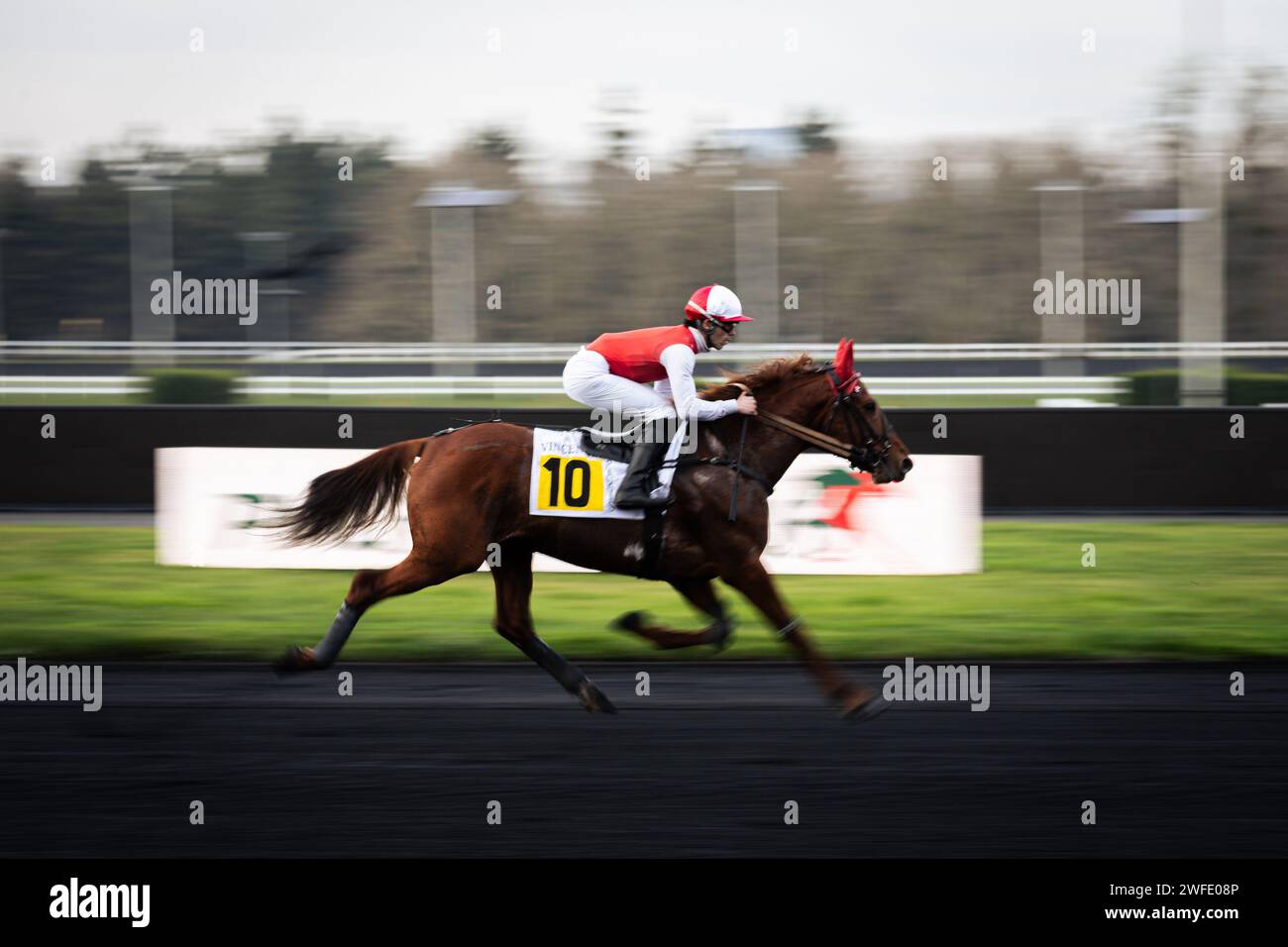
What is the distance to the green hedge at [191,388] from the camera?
16.5 m

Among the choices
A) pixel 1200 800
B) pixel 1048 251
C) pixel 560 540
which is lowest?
pixel 1200 800

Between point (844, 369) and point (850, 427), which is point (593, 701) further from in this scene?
point (844, 369)

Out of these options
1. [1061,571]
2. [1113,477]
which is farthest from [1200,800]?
[1113,477]

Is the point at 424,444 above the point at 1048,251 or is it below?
below

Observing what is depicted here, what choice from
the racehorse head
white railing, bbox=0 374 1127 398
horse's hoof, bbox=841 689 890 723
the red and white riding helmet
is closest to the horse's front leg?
horse's hoof, bbox=841 689 890 723

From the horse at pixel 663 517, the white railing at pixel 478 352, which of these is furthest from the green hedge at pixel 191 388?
the horse at pixel 663 517

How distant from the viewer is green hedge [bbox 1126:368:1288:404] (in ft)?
52.6

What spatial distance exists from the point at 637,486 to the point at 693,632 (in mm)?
860

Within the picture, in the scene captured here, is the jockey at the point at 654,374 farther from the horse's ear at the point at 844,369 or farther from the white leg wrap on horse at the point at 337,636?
the white leg wrap on horse at the point at 337,636

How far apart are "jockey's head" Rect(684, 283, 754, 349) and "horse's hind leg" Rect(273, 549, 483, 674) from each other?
163 cm

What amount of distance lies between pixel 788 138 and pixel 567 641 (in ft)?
47.6

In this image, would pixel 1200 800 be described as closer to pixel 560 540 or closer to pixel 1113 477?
pixel 560 540

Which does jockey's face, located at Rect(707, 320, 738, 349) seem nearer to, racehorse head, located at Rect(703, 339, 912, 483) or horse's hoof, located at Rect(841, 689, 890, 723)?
racehorse head, located at Rect(703, 339, 912, 483)

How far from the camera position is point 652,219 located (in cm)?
2184
